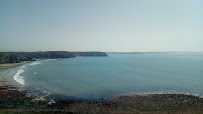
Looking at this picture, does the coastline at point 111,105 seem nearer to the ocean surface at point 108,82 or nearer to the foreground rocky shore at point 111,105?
the foreground rocky shore at point 111,105

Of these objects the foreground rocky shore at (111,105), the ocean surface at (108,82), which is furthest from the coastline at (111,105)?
the ocean surface at (108,82)

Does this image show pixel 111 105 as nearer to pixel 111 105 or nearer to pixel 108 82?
pixel 111 105

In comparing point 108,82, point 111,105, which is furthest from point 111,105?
point 108,82

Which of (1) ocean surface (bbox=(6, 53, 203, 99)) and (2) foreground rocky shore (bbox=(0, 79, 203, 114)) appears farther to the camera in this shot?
(1) ocean surface (bbox=(6, 53, 203, 99))

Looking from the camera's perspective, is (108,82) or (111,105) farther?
(108,82)

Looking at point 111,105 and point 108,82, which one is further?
point 108,82

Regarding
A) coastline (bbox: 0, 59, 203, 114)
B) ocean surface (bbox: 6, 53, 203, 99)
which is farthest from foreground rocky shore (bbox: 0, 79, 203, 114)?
ocean surface (bbox: 6, 53, 203, 99)

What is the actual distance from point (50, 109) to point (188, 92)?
25801 mm

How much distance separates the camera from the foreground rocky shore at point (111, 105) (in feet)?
64.4

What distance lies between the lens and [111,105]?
21953 millimetres

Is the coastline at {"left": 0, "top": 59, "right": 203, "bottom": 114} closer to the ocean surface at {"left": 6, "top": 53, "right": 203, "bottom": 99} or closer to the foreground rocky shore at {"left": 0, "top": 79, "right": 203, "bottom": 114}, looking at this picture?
the foreground rocky shore at {"left": 0, "top": 79, "right": 203, "bottom": 114}

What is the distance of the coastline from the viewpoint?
777 inches

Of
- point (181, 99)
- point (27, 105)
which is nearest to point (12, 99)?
point (27, 105)

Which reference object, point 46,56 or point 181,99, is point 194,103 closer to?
point 181,99
